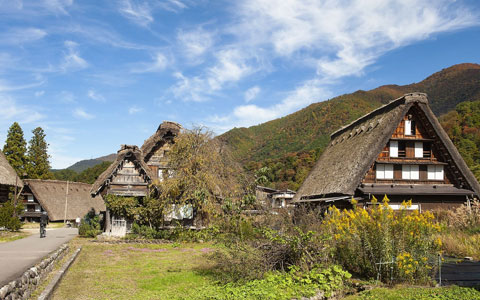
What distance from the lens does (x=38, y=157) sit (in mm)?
51812

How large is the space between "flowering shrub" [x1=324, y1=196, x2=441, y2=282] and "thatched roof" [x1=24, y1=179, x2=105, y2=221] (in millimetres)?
40378

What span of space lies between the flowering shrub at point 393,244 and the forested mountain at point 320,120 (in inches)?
1947

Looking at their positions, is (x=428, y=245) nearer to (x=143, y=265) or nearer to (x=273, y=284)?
(x=273, y=284)

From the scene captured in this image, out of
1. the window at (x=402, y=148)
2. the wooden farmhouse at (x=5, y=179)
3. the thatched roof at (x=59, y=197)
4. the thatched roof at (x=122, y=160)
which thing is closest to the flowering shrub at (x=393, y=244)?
the window at (x=402, y=148)

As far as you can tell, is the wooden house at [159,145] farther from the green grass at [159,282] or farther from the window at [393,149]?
the window at [393,149]

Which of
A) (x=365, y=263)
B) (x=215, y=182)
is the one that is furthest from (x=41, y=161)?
(x=365, y=263)

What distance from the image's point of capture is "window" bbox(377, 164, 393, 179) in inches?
878

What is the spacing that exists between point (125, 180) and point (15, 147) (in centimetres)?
2772


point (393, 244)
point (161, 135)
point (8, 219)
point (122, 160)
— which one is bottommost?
point (8, 219)

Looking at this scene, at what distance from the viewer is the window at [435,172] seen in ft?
74.5

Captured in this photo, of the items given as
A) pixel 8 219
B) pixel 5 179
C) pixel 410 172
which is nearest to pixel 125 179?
pixel 8 219

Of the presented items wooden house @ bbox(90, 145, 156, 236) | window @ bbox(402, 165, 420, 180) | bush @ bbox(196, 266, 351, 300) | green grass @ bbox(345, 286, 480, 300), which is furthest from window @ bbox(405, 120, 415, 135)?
wooden house @ bbox(90, 145, 156, 236)

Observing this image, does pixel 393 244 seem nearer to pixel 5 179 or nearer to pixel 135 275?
pixel 135 275

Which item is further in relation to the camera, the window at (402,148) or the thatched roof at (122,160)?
the thatched roof at (122,160)
